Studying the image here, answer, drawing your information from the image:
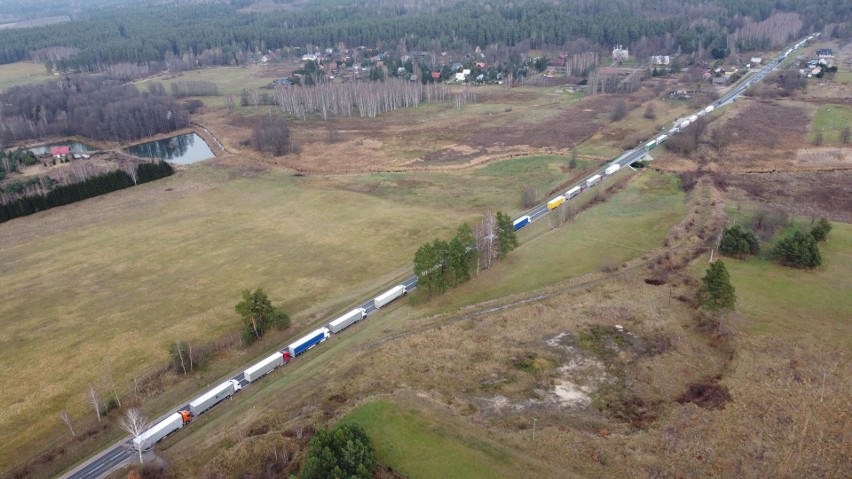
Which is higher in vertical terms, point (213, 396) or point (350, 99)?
point (350, 99)

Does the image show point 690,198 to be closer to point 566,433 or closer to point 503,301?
point 503,301

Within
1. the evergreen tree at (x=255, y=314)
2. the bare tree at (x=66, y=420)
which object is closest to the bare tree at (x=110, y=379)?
the bare tree at (x=66, y=420)

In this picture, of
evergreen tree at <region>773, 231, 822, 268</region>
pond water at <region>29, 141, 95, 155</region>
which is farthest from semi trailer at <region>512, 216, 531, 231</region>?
pond water at <region>29, 141, 95, 155</region>

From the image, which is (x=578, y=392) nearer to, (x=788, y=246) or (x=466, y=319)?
(x=466, y=319)

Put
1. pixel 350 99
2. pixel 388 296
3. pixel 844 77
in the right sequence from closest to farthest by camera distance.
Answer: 1. pixel 388 296
2. pixel 350 99
3. pixel 844 77

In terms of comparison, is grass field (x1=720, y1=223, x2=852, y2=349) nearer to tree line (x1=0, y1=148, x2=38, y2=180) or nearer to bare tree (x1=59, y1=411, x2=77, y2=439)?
bare tree (x1=59, y1=411, x2=77, y2=439)

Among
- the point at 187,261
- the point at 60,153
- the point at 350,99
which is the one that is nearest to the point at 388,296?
the point at 187,261
